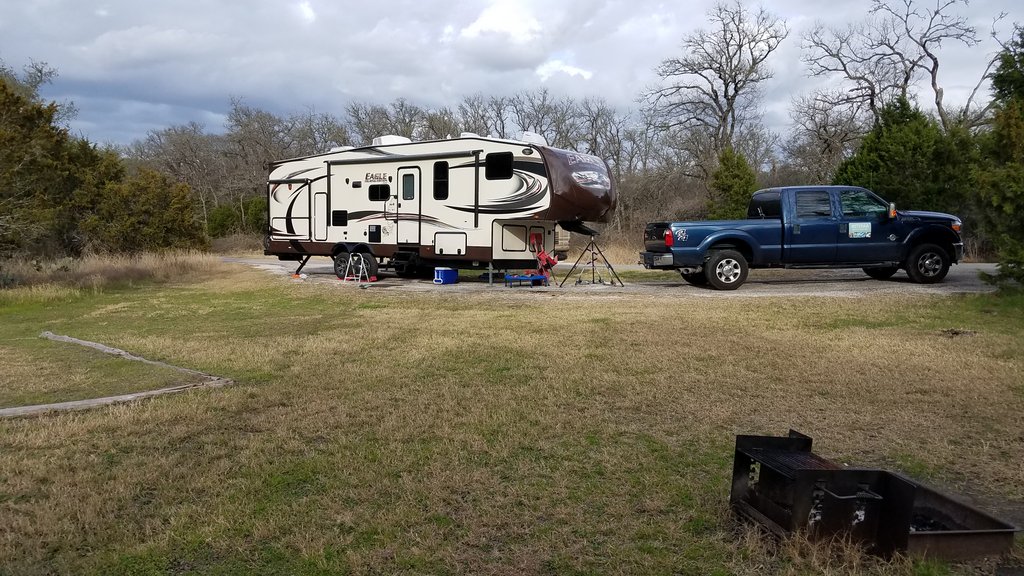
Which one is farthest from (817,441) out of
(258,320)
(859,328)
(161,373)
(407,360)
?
(258,320)

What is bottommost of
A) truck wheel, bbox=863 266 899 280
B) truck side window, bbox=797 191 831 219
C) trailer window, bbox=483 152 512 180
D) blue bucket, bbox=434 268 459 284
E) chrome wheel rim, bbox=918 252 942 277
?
blue bucket, bbox=434 268 459 284

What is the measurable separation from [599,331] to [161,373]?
5.00 m

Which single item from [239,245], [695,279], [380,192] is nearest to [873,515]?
[695,279]

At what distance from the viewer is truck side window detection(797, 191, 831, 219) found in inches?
509

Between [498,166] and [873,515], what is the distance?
12.3 metres

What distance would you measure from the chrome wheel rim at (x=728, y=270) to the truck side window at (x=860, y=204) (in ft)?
7.27

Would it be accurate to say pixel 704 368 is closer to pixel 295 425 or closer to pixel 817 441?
pixel 817 441

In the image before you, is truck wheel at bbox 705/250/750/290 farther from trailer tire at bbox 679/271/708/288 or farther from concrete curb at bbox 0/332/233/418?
concrete curb at bbox 0/332/233/418

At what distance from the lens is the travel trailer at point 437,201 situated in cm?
1442

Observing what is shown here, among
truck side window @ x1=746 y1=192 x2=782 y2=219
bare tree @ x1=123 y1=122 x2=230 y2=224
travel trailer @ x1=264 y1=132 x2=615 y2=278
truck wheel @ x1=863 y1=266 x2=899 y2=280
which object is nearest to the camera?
truck side window @ x1=746 y1=192 x2=782 y2=219

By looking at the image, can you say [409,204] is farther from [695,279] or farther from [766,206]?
[766,206]

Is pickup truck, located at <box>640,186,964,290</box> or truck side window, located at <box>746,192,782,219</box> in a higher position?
truck side window, located at <box>746,192,782,219</box>

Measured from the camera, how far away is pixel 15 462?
401cm

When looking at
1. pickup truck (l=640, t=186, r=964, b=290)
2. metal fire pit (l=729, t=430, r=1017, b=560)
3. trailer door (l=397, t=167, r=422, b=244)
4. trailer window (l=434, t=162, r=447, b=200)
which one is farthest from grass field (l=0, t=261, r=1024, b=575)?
trailer door (l=397, t=167, r=422, b=244)
